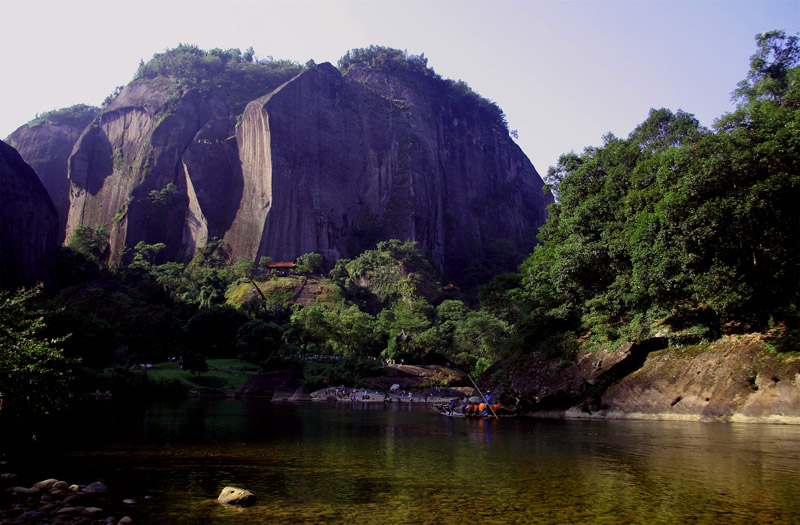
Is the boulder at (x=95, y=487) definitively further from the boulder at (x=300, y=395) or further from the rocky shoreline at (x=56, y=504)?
the boulder at (x=300, y=395)

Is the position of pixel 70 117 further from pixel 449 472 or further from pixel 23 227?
pixel 449 472

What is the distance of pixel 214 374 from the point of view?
174 feet

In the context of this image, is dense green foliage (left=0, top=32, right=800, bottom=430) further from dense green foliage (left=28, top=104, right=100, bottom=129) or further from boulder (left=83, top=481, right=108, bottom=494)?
dense green foliage (left=28, top=104, right=100, bottom=129)

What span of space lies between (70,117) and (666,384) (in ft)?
475

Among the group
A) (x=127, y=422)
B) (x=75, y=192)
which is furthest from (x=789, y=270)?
(x=75, y=192)

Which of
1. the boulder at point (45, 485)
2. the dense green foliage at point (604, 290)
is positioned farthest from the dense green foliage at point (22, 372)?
the boulder at point (45, 485)

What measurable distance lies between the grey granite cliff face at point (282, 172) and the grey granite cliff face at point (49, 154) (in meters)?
9.30

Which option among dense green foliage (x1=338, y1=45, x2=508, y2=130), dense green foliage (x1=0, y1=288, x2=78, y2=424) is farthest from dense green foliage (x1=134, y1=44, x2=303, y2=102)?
dense green foliage (x1=0, y1=288, x2=78, y2=424)

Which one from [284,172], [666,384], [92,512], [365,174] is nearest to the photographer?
[92,512]

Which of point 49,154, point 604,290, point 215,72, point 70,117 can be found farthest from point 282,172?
point 604,290

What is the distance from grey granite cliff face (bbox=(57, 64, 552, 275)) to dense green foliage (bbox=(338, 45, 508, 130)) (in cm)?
330

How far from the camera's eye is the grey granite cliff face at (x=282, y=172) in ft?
324

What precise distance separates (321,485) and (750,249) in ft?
66.2

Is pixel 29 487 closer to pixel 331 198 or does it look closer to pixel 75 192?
pixel 331 198
